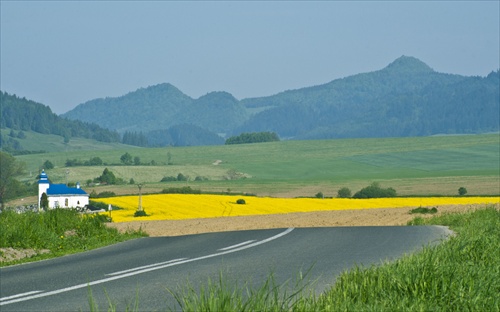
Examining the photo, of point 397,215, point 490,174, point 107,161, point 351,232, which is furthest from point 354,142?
point 351,232

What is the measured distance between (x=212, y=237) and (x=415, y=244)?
4667mm

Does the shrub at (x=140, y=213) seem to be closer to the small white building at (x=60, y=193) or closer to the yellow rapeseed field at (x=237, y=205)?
the yellow rapeseed field at (x=237, y=205)

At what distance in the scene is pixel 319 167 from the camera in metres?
147

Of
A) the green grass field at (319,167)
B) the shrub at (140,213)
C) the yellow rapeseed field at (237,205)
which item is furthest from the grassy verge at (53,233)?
the green grass field at (319,167)

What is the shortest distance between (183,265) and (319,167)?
135 m

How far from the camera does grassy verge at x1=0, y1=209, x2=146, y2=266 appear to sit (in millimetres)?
15719

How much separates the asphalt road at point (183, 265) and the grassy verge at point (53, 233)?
0.74 metres

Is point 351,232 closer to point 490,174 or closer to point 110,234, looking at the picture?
point 110,234

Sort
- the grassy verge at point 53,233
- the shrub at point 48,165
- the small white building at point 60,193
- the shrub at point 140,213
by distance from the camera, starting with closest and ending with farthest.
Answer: the grassy verge at point 53,233, the shrub at point 140,213, the small white building at point 60,193, the shrub at point 48,165

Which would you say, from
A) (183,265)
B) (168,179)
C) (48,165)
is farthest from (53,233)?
(48,165)

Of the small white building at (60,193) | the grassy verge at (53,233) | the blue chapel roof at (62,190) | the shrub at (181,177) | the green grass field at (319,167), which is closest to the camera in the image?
the grassy verge at (53,233)

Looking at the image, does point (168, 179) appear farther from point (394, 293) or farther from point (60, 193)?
point (394, 293)

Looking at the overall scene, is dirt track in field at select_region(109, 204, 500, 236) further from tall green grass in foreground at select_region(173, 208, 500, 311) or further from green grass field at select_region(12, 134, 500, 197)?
green grass field at select_region(12, 134, 500, 197)

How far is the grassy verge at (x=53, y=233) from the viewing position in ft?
51.6
